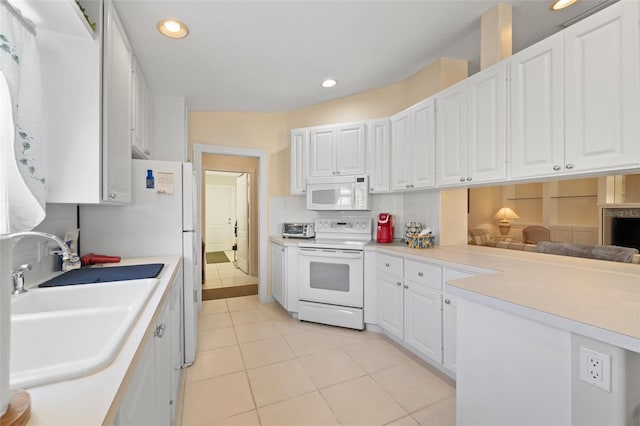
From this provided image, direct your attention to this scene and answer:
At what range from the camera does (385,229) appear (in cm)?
301

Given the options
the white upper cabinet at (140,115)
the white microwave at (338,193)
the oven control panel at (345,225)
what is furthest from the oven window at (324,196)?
the white upper cabinet at (140,115)

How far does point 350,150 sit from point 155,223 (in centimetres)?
207

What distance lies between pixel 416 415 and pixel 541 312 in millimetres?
1155

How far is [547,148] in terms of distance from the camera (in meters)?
1.66

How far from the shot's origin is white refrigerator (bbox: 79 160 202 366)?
6.71ft

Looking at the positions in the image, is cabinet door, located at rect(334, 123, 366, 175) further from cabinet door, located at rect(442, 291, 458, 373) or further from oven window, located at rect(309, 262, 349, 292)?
cabinet door, located at rect(442, 291, 458, 373)

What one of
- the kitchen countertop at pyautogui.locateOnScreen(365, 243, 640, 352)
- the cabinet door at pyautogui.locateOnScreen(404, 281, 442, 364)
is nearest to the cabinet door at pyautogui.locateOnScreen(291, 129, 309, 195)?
the cabinet door at pyautogui.locateOnScreen(404, 281, 442, 364)

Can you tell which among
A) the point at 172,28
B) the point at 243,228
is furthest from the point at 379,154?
the point at 243,228

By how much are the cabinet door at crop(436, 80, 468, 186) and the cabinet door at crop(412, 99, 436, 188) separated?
0.05 m

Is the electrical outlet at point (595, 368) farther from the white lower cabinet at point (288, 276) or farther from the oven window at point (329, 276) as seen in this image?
the white lower cabinet at point (288, 276)

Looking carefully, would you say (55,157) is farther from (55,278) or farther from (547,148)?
(547,148)

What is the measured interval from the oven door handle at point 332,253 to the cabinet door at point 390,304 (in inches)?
12.1

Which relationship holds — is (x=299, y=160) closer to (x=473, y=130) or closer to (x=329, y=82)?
(x=329, y=82)

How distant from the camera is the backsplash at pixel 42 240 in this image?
4.32 ft
